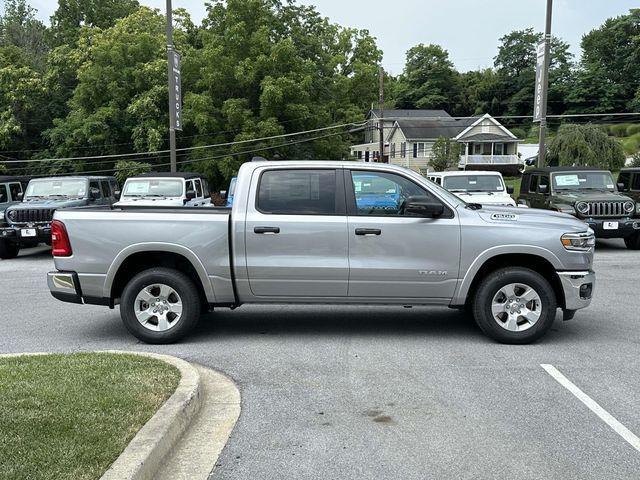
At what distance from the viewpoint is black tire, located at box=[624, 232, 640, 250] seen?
14683 millimetres

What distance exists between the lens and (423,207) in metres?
6.18

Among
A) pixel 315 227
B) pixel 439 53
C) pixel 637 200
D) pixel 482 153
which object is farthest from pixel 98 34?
pixel 439 53

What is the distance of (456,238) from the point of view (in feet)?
20.7

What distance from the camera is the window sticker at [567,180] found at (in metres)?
15.0

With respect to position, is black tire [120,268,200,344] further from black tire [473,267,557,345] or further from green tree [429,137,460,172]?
green tree [429,137,460,172]

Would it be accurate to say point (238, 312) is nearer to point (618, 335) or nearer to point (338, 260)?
point (338, 260)

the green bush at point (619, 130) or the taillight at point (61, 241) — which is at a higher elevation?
the green bush at point (619, 130)

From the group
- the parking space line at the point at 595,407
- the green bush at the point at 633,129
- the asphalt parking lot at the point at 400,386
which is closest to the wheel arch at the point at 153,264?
the asphalt parking lot at the point at 400,386

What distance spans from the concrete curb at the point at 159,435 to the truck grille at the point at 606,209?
37.2 ft

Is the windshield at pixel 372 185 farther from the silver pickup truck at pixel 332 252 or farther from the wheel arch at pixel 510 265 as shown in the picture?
the wheel arch at pixel 510 265

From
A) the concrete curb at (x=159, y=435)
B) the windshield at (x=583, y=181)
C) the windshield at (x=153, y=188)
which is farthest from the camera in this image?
the windshield at (x=153, y=188)

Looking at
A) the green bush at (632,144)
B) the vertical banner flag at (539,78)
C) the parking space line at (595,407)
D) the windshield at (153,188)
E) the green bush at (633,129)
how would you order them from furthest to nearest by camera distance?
1. the green bush at (633,129)
2. the green bush at (632,144)
3. the vertical banner flag at (539,78)
4. the windshield at (153,188)
5. the parking space line at (595,407)

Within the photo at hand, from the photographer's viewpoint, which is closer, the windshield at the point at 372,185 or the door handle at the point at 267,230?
the door handle at the point at 267,230

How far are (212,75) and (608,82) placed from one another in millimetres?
75290
